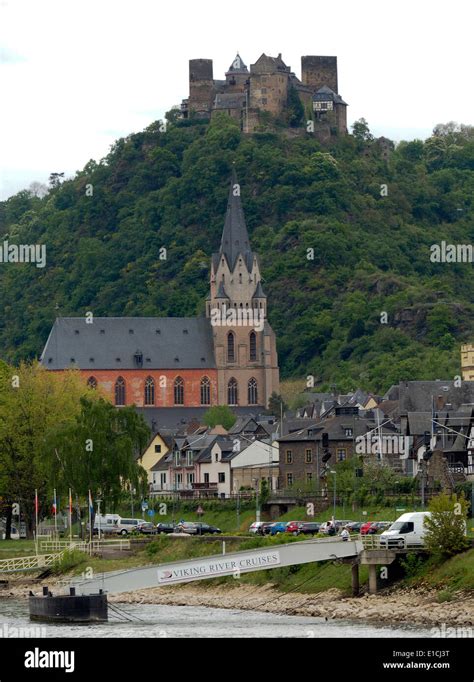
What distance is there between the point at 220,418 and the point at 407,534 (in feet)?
348

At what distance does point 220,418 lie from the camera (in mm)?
173125

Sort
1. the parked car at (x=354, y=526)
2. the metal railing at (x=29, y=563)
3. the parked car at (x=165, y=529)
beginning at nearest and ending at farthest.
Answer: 1. the parked car at (x=354, y=526)
2. the metal railing at (x=29, y=563)
3. the parked car at (x=165, y=529)

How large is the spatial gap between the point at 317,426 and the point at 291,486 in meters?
5.75

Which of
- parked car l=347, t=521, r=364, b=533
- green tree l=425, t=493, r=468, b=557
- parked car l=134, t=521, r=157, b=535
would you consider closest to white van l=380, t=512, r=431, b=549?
green tree l=425, t=493, r=468, b=557

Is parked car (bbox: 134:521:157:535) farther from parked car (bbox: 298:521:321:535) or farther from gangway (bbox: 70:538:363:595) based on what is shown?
gangway (bbox: 70:538:363:595)

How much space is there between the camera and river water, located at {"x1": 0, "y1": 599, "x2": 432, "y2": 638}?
58.4 m

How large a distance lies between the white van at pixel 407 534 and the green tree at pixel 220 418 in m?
97.6

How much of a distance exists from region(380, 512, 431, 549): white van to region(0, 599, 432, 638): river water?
14.1ft

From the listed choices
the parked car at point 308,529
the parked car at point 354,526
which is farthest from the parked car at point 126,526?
the parked car at point 354,526

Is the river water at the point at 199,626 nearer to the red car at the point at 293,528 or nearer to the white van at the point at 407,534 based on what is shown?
the white van at the point at 407,534

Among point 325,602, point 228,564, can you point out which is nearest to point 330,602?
point 325,602

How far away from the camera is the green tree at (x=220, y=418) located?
17025cm

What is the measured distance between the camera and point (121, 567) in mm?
83625
